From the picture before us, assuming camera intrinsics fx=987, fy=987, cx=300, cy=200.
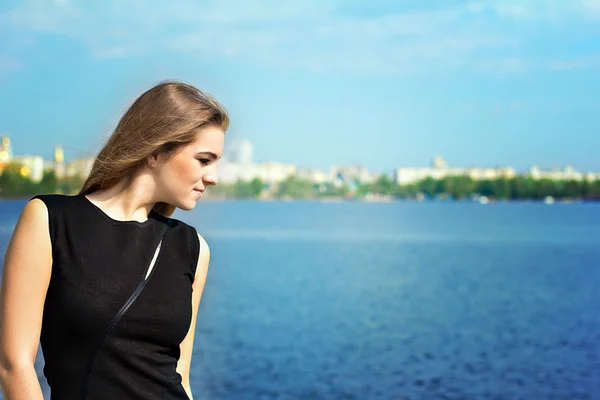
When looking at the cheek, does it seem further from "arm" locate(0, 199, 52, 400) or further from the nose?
"arm" locate(0, 199, 52, 400)

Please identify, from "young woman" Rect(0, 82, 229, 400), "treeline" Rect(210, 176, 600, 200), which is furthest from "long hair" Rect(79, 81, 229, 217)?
"treeline" Rect(210, 176, 600, 200)

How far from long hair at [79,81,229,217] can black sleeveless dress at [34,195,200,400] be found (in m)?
0.10

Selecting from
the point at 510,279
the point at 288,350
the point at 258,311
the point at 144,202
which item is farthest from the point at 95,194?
the point at 510,279

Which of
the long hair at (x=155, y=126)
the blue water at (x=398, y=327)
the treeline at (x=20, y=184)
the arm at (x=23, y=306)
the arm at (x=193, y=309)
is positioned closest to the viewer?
the arm at (x=23, y=306)

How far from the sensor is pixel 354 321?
22203mm

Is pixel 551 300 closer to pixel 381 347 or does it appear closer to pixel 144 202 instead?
pixel 381 347

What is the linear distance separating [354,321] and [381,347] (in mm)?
3808

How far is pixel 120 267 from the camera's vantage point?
2.00m

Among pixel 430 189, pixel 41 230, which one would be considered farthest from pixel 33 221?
pixel 430 189

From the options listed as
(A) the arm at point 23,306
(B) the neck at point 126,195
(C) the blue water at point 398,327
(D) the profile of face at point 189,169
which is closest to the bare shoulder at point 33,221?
(A) the arm at point 23,306

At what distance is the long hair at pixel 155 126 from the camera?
1996mm

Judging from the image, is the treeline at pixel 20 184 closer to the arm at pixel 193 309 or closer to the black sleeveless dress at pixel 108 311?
the arm at pixel 193 309

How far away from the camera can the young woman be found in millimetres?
1886

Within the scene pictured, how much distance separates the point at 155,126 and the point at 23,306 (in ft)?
1.43
